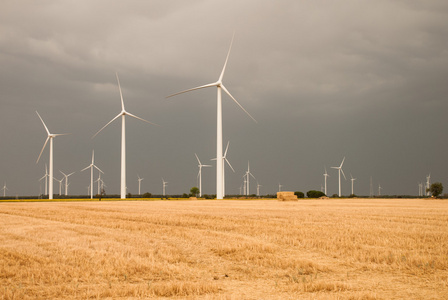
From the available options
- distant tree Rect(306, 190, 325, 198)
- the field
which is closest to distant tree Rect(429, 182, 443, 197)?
distant tree Rect(306, 190, 325, 198)

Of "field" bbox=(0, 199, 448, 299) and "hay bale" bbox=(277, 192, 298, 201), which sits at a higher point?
"field" bbox=(0, 199, 448, 299)

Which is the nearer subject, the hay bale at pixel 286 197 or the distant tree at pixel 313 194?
the hay bale at pixel 286 197

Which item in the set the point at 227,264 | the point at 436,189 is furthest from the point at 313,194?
the point at 227,264

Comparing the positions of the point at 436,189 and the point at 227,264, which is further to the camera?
the point at 436,189

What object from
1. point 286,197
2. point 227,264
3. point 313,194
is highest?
point 227,264

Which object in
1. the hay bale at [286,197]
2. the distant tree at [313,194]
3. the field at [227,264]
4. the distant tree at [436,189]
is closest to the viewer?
the field at [227,264]

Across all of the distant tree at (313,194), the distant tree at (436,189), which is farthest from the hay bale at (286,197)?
the distant tree at (436,189)

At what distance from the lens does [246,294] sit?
10.6m

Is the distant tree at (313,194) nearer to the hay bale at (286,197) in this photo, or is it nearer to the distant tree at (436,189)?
the distant tree at (436,189)

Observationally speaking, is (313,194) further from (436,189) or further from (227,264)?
(227,264)

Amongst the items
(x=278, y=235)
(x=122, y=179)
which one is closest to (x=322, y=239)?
(x=278, y=235)

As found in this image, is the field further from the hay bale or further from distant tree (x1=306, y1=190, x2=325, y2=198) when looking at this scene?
distant tree (x1=306, y1=190, x2=325, y2=198)

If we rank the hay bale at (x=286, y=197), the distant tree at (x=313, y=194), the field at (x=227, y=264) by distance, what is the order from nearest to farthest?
the field at (x=227, y=264), the hay bale at (x=286, y=197), the distant tree at (x=313, y=194)

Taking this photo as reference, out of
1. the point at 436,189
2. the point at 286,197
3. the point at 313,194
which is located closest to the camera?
the point at 286,197
